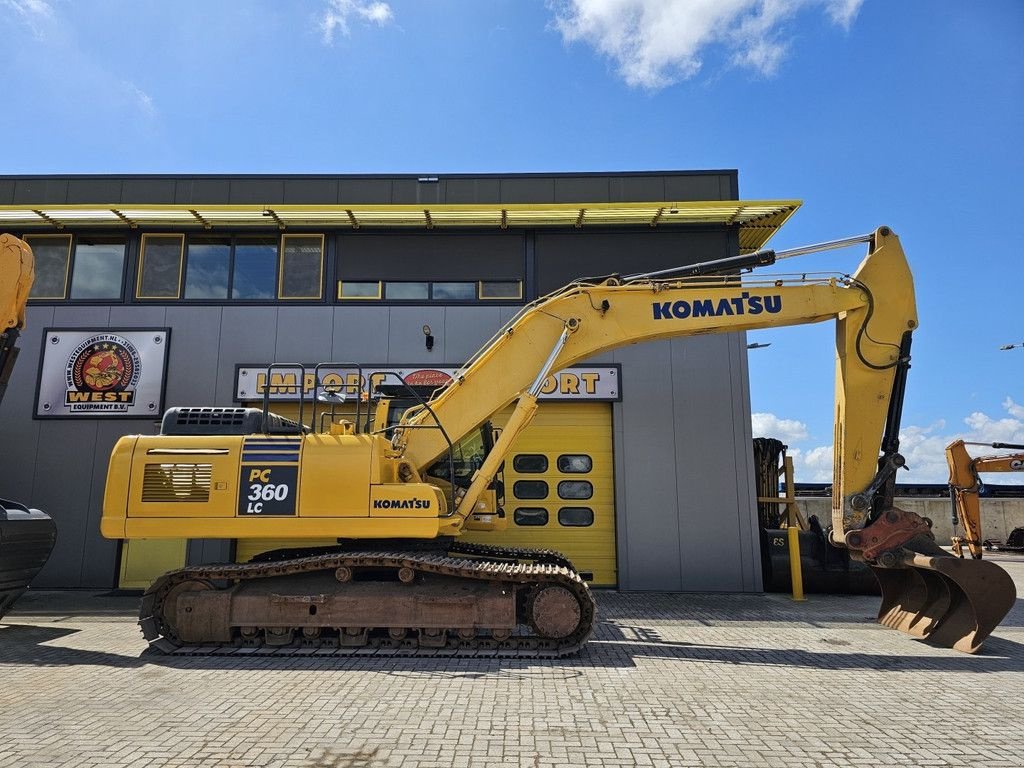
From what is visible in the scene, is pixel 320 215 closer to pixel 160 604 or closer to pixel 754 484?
pixel 160 604

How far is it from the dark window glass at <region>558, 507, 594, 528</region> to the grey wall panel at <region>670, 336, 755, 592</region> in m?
1.72

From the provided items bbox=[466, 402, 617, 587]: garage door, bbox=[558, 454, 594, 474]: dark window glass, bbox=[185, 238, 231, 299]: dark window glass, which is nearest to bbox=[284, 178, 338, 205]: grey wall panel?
bbox=[185, 238, 231, 299]: dark window glass

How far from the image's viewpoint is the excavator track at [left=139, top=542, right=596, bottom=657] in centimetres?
711

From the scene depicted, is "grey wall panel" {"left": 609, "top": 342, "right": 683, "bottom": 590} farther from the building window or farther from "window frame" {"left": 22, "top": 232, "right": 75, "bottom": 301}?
"window frame" {"left": 22, "top": 232, "right": 75, "bottom": 301}

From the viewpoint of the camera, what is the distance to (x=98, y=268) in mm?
13312

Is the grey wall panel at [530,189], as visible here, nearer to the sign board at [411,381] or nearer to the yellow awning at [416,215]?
the yellow awning at [416,215]

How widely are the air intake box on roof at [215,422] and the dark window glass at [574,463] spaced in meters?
5.75

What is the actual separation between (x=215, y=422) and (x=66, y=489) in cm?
637

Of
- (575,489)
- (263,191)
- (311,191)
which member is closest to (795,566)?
(575,489)

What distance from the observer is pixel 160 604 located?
7.39 metres

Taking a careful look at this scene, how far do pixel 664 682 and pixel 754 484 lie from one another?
22.5 feet

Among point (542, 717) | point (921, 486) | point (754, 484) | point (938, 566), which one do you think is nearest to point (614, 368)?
point (754, 484)

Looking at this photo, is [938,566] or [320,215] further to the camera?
[320,215]

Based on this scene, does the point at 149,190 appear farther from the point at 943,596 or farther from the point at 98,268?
the point at 943,596
